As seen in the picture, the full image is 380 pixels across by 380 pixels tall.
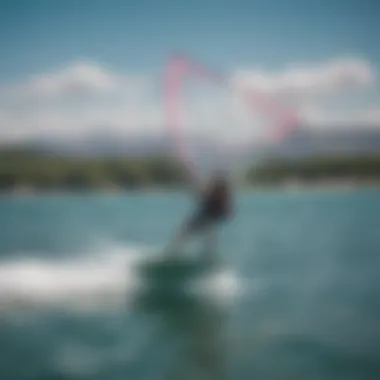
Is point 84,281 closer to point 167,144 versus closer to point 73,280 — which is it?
point 73,280

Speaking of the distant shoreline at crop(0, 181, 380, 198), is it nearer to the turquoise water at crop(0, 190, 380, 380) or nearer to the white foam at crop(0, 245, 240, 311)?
the turquoise water at crop(0, 190, 380, 380)

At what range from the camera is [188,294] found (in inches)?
51.3

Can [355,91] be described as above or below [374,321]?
above

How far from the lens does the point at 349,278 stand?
131cm

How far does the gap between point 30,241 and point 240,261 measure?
20.6 inches

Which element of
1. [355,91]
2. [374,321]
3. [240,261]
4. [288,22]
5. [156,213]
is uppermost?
[288,22]

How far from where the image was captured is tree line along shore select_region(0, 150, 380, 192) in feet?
4.32

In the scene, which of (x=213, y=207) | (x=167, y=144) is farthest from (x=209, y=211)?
(x=167, y=144)

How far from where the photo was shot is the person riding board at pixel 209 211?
1.31m

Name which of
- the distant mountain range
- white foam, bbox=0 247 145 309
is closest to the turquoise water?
white foam, bbox=0 247 145 309

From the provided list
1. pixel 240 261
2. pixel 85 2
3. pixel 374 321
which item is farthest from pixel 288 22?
pixel 374 321

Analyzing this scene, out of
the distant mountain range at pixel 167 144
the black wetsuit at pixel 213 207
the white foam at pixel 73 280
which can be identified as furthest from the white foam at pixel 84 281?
the distant mountain range at pixel 167 144

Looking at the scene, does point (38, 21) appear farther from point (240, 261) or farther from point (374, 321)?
point (374, 321)

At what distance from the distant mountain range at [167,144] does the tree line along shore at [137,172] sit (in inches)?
0.7
